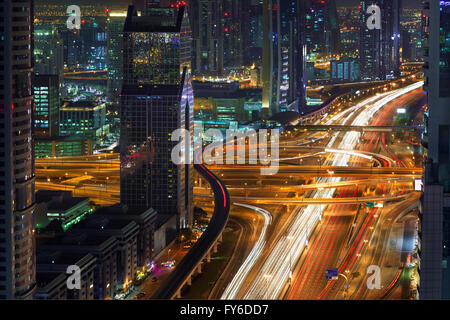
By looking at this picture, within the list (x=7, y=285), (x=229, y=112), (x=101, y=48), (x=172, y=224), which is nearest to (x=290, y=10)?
(x=229, y=112)

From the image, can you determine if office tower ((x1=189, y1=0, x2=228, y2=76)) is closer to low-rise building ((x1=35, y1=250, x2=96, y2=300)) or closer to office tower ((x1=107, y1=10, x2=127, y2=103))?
office tower ((x1=107, y1=10, x2=127, y2=103))

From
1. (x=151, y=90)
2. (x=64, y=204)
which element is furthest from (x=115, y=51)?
(x=64, y=204)

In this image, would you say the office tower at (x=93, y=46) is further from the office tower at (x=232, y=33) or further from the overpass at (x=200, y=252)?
the overpass at (x=200, y=252)

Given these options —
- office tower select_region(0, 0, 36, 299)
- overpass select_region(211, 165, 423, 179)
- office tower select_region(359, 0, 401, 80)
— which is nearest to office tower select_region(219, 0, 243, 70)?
office tower select_region(359, 0, 401, 80)

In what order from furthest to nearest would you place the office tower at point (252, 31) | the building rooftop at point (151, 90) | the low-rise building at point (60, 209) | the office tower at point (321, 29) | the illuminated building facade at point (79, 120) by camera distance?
the office tower at point (321, 29)
the office tower at point (252, 31)
the illuminated building facade at point (79, 120)
the building rooftop at point (151, 90)
the low-rise building at point (60, 209)

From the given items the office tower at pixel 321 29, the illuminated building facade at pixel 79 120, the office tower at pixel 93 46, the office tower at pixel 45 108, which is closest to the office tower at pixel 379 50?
the office tower at pixel 321 29
